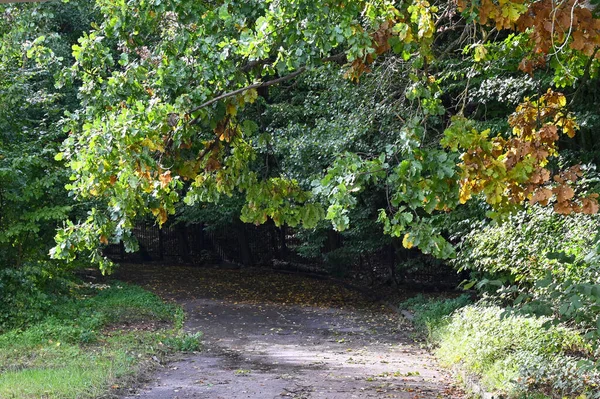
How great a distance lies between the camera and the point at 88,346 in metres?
11.2

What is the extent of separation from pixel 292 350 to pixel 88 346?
3267mm

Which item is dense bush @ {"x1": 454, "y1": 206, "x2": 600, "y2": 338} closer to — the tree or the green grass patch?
the green grass patch

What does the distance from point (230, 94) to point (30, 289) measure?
800 centimetres

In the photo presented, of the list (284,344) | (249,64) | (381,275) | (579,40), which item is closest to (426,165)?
(579,40)

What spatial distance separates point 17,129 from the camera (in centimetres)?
1345

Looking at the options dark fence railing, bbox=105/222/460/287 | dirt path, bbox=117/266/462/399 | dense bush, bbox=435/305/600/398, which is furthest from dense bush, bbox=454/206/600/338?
dark fence railing, bbox=105/222/460/287

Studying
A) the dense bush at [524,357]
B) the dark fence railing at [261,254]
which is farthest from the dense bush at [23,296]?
the dark fence railing at [261,254]

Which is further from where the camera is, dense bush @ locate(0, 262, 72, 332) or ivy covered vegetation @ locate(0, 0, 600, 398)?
dense bush @ locate(0, 262, 72, 332)

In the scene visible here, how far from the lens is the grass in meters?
8.37

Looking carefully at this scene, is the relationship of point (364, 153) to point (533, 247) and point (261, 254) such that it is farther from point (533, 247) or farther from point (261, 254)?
point (261, 254)

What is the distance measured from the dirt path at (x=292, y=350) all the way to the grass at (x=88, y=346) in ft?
1.54

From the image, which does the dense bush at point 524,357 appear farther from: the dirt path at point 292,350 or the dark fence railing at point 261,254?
the dark fence railing at point 261,254

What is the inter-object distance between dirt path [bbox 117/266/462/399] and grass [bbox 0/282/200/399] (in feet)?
1.54

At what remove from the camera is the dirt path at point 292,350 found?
910cm
